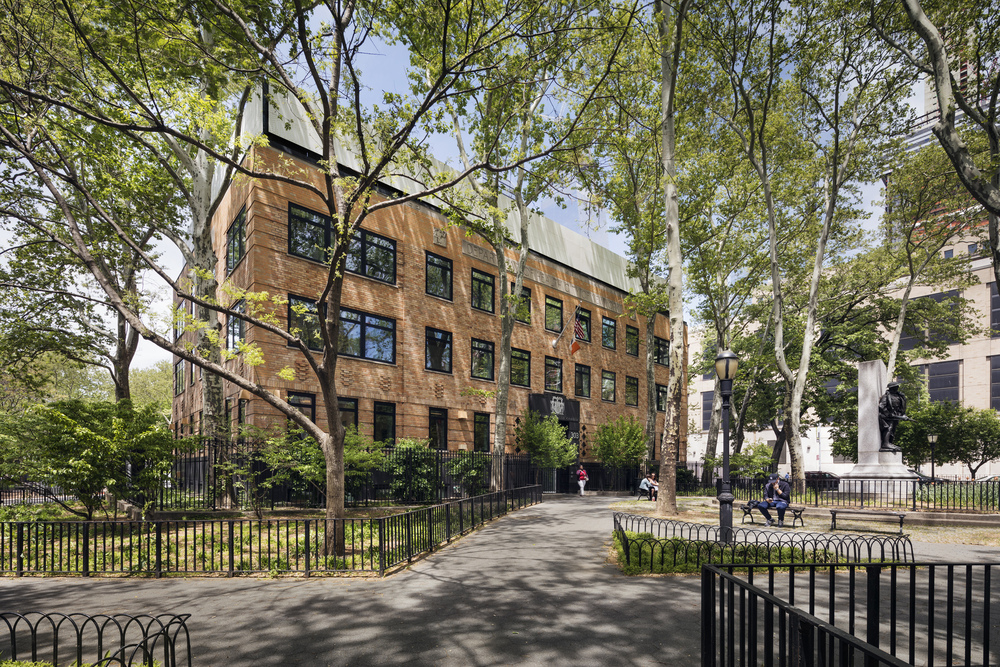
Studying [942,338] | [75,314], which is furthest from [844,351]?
[75,314]

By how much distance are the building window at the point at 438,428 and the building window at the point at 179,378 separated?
18504 millimetres

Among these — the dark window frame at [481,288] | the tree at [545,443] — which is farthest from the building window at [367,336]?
the tree at [545,443]

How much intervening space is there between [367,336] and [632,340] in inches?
931

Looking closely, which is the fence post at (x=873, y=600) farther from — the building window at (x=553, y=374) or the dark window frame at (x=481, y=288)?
the building window at (x=553, y=374)

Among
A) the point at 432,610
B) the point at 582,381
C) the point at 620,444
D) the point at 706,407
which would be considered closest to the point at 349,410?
the point at 432,610

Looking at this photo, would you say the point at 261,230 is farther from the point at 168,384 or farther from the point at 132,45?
the point at 168,384

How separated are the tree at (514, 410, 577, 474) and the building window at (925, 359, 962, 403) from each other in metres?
46.6

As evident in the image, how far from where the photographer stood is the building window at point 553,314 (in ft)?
113

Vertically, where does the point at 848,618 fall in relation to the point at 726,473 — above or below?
below

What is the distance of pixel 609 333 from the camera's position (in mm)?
39938

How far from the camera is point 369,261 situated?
24312 mm

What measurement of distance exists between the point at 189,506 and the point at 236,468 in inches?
146

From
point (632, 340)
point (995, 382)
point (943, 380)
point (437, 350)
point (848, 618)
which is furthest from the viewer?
point (943, 380)

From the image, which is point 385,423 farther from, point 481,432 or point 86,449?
point 86,449
